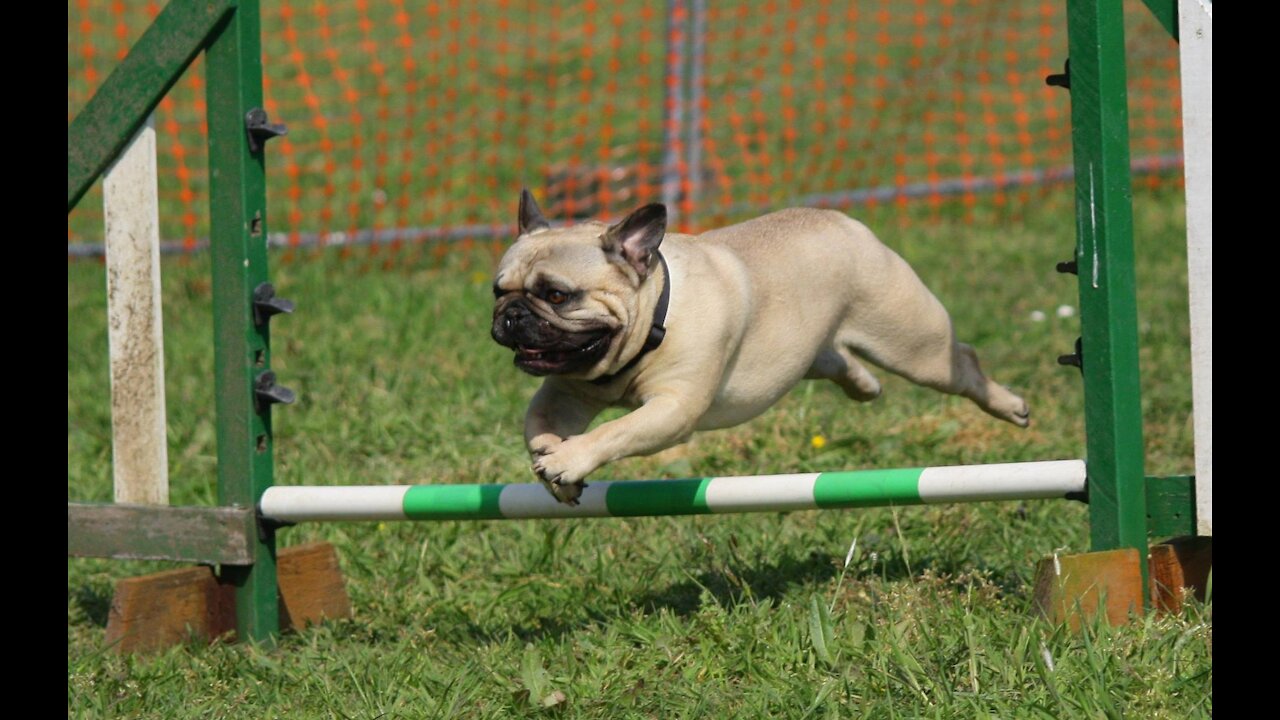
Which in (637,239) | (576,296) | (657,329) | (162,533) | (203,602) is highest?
(637,239)

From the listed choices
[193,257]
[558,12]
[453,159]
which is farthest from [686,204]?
[558,12]

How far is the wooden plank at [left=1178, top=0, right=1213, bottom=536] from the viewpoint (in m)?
3.76

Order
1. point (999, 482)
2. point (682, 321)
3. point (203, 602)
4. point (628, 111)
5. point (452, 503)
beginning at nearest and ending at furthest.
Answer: point (999, 482) → point (682, 321) → point (452, 503) → point (203, 602) → point (628, 111)

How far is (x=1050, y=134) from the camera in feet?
40.1

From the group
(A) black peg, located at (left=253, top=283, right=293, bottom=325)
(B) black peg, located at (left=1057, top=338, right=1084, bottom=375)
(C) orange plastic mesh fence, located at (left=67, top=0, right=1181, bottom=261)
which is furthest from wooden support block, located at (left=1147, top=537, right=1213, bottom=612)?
(C) orange plastic mesh fence, located at (left=67, top=0, right=1181, bottom=261)

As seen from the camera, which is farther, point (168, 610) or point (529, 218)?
point (168, 610)

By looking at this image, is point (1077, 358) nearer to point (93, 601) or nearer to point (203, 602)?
point (203, 602)

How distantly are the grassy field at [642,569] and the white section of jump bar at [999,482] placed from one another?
28 cm

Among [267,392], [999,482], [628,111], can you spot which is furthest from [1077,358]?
[628,111]

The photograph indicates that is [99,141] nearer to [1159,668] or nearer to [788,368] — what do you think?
[788,368]

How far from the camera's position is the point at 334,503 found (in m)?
4.25

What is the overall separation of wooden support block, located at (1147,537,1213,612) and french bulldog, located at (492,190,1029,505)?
1016mm

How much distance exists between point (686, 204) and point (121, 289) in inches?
232

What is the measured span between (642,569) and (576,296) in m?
1.20
